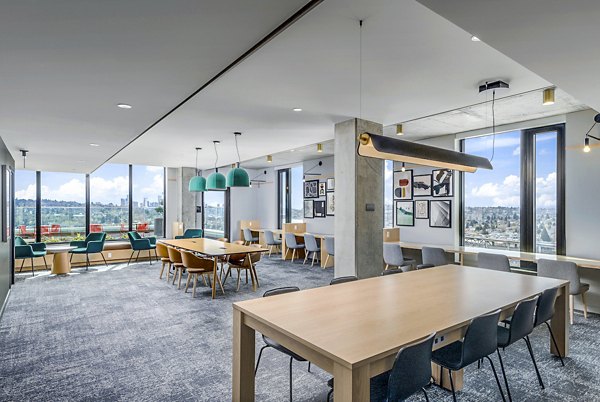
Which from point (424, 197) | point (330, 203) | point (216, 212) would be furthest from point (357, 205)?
point (216, 212)

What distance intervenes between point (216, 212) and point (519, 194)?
929 cm

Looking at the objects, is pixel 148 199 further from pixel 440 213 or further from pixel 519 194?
pixel 519 194

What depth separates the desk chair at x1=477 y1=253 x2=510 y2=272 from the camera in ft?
15.2

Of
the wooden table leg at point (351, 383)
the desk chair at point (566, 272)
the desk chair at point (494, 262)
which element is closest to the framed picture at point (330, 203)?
the desk chair at point (494, 262)

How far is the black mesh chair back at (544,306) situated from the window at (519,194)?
107 inches

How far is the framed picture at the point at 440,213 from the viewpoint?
20.9 ft

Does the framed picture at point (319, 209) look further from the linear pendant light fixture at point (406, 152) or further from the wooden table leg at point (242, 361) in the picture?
the wooden table leg at point (242, 361)

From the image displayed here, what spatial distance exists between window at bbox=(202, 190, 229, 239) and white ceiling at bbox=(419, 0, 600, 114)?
10.3 m

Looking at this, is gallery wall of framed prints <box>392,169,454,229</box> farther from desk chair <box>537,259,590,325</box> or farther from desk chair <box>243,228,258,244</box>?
desk chair <box>243,228,258,244</box>

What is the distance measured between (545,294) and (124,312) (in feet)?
16.2

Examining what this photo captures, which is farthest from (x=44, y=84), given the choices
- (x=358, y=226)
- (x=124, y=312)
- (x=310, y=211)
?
(x=310, y=211)

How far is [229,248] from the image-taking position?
6.39 metres

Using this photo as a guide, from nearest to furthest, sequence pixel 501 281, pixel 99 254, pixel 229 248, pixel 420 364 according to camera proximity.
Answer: pixel 420 364
pixel 501 281
pixel 229 248
pixel 99 254

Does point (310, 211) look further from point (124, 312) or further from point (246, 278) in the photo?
point (124, 312)
